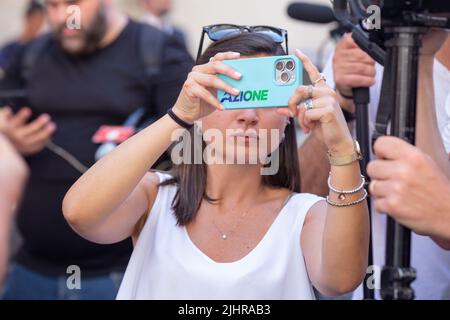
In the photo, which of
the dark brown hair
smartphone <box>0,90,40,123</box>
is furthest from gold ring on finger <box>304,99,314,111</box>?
smartphone <box>0,90,40,123</box>

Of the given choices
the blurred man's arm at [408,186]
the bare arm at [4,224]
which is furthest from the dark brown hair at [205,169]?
the bare arm at [4,224]

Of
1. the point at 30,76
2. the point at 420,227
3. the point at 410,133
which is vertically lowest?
the point at 30,76

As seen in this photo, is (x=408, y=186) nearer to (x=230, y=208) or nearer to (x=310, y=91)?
(x=310, y=91)

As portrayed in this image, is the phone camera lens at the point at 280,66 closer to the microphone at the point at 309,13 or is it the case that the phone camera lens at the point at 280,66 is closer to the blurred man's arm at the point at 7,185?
the blurred man's arm at the point at 7,185

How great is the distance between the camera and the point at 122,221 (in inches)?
77.0

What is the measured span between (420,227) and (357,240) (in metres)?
0.28

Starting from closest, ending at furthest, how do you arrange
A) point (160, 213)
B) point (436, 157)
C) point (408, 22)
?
point (408, 22) → point (436, 157) → point (160, 213)

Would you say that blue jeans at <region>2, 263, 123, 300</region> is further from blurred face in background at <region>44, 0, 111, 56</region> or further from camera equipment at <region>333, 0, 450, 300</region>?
camera equipment at <region>333, 0, 450, 300</region>

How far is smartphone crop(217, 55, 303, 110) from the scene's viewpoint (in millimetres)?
1666

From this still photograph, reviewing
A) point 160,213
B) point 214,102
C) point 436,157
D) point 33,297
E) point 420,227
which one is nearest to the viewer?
point 420,227

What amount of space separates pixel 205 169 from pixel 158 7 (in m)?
4.42

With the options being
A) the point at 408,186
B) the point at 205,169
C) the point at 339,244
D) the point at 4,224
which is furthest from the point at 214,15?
the point at 4,224
